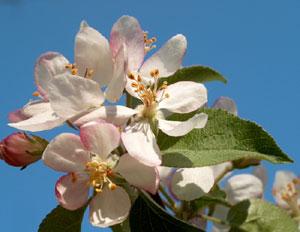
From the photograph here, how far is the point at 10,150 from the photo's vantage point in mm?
1285

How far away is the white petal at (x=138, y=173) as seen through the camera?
1.17 metres

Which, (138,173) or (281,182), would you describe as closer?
(138,173)

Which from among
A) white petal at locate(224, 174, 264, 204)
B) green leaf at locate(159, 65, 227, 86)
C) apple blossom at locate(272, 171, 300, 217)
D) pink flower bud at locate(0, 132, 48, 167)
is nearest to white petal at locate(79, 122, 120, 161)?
pink flower bud at locate(0, 132, 48, 167)

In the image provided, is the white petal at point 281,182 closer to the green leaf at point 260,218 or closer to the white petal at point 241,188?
the white petal at point 241,188

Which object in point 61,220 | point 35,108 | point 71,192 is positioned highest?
point 35,108

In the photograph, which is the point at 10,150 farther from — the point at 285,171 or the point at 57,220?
the point at 285,171

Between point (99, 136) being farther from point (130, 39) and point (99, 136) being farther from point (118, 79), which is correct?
point (130, 39)

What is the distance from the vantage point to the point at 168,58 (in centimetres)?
144

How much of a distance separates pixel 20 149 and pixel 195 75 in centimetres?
71

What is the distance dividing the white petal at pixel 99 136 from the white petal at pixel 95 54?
226mm

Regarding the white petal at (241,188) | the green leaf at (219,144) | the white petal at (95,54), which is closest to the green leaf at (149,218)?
the green leaf at (219,144)

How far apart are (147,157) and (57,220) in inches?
16.2

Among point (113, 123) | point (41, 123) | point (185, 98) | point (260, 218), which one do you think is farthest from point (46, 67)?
point (260, 218)

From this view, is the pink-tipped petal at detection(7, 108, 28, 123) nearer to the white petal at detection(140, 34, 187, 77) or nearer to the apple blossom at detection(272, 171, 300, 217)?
the white petal at detection(140, 34, 187, 77)
